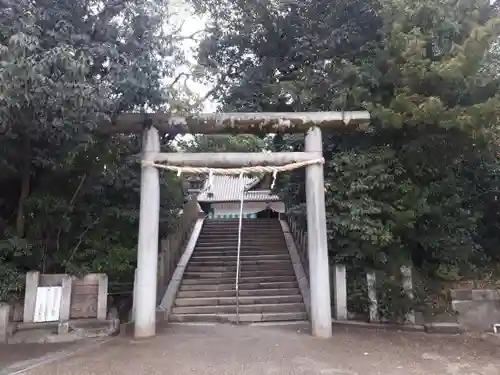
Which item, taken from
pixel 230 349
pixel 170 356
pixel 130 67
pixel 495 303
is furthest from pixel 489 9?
pixel 170 356

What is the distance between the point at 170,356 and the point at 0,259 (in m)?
3.68

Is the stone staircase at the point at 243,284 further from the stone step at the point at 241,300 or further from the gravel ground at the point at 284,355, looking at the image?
the gravel ground at the point at 284,355

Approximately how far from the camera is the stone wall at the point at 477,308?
7605 millimetres

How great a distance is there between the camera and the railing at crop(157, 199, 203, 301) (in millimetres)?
9367

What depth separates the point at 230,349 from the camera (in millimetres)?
6176

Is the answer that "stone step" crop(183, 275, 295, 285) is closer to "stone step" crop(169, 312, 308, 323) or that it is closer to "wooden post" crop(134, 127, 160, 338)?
"stone step" crop(169, 312, 308, 323)

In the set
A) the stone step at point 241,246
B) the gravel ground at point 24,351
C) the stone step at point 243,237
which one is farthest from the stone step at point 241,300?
the stone step at point 243,237

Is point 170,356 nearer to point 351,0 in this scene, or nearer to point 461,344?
point 461,344

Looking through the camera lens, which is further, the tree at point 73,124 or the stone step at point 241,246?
the stone step at point 241,246

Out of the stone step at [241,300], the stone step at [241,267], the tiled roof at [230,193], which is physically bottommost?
the stone step at [241,300]

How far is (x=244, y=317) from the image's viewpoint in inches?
327

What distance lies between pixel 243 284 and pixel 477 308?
504cm

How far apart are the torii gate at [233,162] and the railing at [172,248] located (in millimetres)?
2176

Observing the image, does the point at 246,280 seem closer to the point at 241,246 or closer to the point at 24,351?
the point at 241,246
